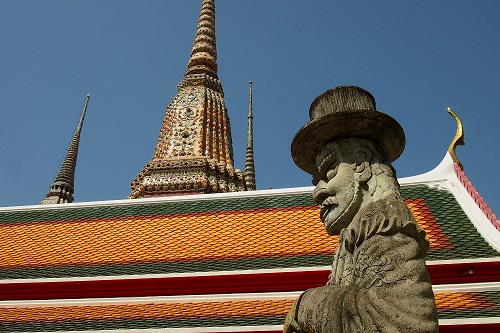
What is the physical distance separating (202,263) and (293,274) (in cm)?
98

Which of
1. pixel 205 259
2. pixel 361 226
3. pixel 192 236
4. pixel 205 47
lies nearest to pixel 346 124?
pixel 361 226

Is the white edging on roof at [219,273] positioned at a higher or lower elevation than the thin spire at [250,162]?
lower

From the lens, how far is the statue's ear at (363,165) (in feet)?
7.49

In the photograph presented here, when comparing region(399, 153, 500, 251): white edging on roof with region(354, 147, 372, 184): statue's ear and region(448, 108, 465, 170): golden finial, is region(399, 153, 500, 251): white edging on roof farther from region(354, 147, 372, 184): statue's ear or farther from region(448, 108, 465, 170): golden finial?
region(354, 147, 372, 184): statue's ear

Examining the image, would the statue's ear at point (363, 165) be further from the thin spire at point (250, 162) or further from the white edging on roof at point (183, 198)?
the thin spire at point (250, 162)

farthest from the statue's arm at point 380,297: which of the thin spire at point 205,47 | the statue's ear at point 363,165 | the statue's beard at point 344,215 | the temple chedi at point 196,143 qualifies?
the thin spire at point 205,47

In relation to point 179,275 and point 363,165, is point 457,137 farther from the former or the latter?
point 363,165

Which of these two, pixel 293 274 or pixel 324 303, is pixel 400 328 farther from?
pixel 293 274

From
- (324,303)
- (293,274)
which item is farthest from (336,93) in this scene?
(293,274)

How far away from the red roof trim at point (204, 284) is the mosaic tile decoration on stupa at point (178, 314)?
167 mm

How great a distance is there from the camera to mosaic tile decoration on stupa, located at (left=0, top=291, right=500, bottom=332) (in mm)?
3984

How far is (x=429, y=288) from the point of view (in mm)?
1833

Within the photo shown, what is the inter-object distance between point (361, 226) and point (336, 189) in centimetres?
29

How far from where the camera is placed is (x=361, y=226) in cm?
206
